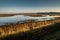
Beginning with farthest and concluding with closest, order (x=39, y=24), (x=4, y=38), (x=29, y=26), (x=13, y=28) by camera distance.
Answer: (x=39, y=24), (x=29, y=26), (x=13, y=28), (x=4, y=38)

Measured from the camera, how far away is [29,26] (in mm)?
26156

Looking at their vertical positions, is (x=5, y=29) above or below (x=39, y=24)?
above

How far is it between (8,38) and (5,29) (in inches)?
67.8

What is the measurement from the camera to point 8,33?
20406 mm

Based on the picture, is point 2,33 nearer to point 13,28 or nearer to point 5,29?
point 5,29

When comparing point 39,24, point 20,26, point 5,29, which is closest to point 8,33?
point 5,29

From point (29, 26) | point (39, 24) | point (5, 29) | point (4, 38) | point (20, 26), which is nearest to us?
point (4, 38)

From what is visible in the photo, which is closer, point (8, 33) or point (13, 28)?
point (8, 33)

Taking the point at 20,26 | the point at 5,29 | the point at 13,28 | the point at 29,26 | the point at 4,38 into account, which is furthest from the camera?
the point at 29,26

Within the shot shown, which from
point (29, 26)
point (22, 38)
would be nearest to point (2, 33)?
point (22, 38)

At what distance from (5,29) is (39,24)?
11.2 metres

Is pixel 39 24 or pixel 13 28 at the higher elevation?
pixel 13 28

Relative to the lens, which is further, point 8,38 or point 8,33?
point 8,33

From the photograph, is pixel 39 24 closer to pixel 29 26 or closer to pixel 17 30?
pixel 29 26
